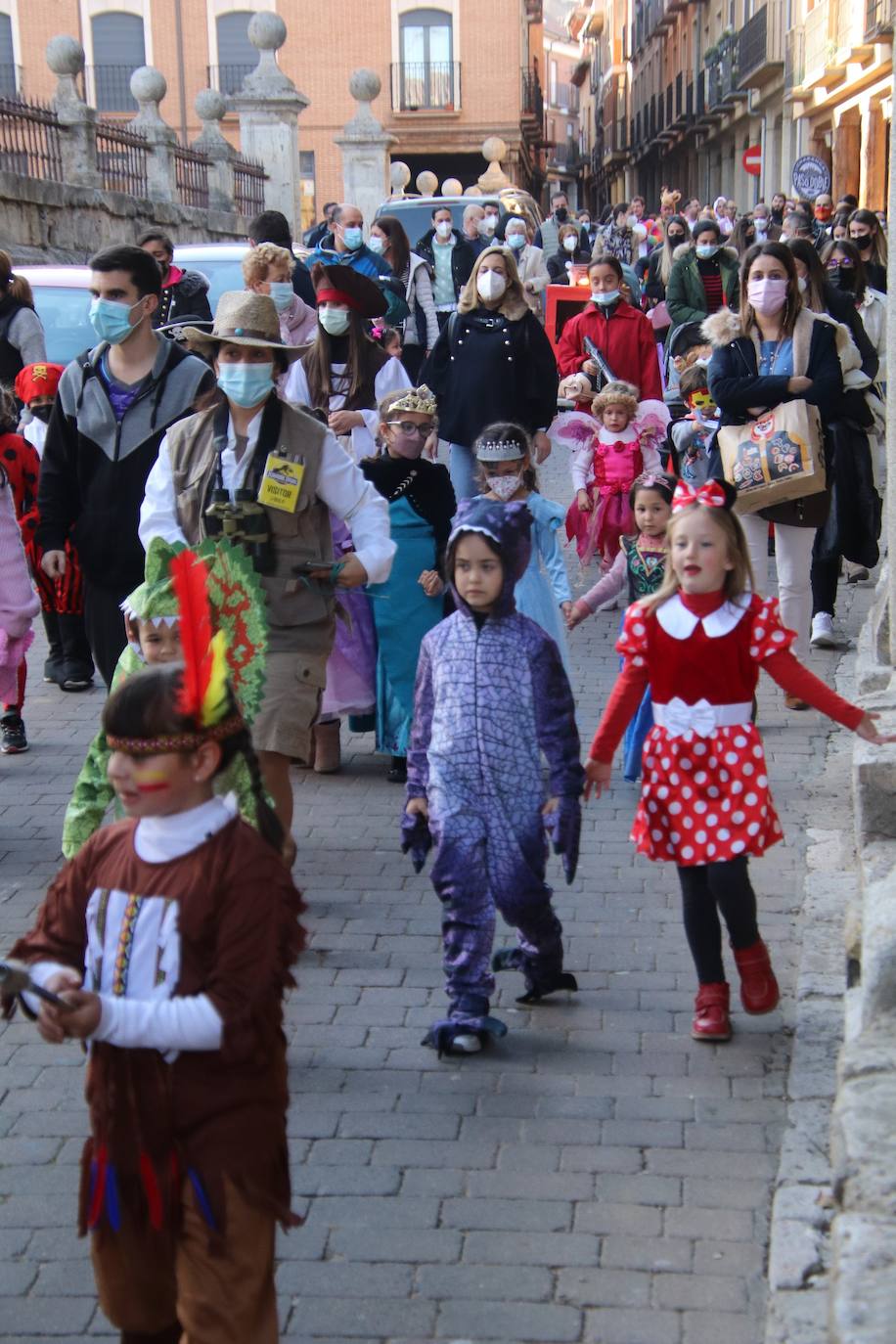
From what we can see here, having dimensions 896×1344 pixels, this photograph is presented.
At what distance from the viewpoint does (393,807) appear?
279 inches

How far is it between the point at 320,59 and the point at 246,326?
47.9m

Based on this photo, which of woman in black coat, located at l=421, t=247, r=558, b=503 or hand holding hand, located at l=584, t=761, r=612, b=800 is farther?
woman in black coat, located at l=421, t=247, r=558, b=503

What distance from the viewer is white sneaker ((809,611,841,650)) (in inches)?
358

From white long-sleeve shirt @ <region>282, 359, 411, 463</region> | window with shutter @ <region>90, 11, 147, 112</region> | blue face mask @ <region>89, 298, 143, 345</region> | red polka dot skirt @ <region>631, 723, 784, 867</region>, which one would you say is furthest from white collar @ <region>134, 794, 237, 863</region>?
window with shutter @ <region>90, 11, 147, 112</region>

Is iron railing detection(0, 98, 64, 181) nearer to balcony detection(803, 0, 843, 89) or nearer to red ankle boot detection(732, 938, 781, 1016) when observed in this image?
red ankle boot detection(732, 938, 781, 1016)

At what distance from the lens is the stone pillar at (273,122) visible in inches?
1190

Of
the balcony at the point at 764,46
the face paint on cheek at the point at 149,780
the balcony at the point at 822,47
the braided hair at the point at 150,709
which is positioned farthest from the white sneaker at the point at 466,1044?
the balcony at the point at 764,46

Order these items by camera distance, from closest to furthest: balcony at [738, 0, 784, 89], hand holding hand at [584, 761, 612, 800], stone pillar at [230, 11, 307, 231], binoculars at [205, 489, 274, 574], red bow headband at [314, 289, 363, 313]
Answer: hand holding hand at [584, 761, 612, 800]
binoculars at [205, 489, 274, 574]
red bow headband at [314, 289, 363, 313]
stone pillar at [230, 11, 307, 231]
balcony at [738, 0, 784, 89]

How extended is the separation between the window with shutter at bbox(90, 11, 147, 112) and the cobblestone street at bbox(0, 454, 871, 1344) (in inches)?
1865

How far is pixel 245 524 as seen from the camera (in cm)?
519

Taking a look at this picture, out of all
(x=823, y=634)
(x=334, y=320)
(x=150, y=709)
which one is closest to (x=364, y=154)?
(x=823, y=634)

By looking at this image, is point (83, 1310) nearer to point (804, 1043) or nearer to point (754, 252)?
point (804, 1043)

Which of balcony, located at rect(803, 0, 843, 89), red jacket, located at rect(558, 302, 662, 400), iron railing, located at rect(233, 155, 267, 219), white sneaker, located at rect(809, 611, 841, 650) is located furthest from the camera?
balcony, located at rect(803, 0, 843, 89)

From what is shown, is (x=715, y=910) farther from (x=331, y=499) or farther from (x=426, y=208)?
(x=426, y=208)
